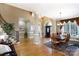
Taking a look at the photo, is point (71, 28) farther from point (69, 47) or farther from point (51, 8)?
point (51, 8)

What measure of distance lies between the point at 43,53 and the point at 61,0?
43.8 inches

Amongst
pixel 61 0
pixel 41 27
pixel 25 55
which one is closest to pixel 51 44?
pixel 41 27

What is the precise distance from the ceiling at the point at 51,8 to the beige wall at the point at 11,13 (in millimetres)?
86

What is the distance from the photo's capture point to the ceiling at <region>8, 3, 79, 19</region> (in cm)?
239

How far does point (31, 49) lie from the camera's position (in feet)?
7.99

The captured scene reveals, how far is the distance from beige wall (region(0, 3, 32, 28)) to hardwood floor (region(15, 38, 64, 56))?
455mm

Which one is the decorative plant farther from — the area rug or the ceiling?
the area rug

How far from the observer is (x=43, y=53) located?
97.0 inches

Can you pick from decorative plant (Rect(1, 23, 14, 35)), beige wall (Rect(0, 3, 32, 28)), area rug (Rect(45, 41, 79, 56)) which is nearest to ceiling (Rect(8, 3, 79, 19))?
beige wall (Rect(0, 3, 32, 28))

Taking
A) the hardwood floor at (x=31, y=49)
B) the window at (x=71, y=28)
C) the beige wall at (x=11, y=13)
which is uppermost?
the beige wall at (x=11, y=13)

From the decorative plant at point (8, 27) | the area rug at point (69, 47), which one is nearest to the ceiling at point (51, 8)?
the decorative plant at point (8, 27)

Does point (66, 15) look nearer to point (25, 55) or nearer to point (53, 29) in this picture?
point (53, 29)

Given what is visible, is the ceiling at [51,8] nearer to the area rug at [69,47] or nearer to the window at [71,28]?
the window at [71,28]

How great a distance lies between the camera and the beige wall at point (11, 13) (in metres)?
2.38
